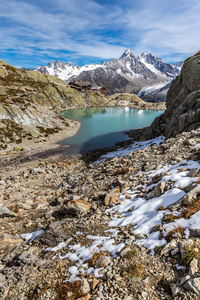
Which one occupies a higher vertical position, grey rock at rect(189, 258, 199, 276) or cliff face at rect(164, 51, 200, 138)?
cliff face at rect(164, 51, 200, 138)

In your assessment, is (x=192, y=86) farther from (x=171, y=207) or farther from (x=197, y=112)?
(x=171, y=207)

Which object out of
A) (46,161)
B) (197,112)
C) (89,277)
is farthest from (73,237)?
(46,161)

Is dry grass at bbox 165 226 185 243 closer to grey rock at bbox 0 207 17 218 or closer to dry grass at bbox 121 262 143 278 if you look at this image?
dry grass at bbox 121 262 143 278

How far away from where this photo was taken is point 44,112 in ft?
227

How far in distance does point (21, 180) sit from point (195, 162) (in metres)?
24.3

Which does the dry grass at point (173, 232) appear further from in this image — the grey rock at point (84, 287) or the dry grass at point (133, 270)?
the grey rock at point (84, 287)

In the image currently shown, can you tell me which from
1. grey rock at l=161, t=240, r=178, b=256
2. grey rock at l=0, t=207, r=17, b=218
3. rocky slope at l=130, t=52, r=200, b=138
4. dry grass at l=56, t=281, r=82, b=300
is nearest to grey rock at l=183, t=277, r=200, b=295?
grey rock at l=161, t=240, r=178, b=256

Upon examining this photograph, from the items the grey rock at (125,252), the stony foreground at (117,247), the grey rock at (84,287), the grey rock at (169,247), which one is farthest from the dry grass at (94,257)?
the grey rock at (169,247)

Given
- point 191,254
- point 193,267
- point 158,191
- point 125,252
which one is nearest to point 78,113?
point 158,191

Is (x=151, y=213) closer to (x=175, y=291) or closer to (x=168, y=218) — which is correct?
(x=168, y=218)

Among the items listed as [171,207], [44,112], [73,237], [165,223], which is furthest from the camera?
[44,112]

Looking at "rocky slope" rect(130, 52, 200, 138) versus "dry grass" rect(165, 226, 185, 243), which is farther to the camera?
"rocky slope" rect(130, 52, 200, 138)

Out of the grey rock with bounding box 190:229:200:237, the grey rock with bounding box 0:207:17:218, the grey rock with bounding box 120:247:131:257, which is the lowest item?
the grey rock with bounding box 0:207:17:218

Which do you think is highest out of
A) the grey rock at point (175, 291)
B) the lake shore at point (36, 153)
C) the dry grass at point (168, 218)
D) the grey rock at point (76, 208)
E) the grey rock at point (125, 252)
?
the dry grass at point (168, 218)
